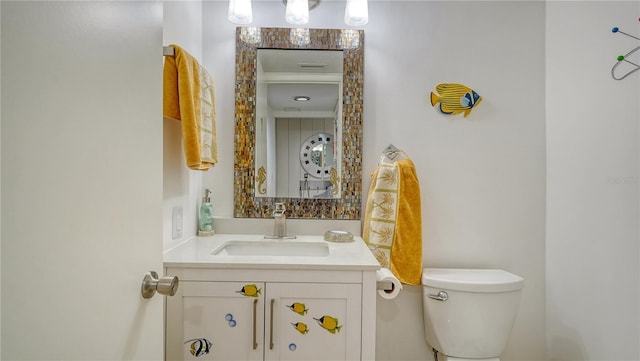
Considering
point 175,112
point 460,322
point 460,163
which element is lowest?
point 460,322

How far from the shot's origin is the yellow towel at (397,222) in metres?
1.44

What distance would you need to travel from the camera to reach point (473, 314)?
132 centimetres

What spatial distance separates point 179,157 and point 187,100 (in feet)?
0.97

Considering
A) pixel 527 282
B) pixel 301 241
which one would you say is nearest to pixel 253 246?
pixel 301 241

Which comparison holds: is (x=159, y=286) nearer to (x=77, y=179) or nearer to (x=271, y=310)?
(x=77, y=179)

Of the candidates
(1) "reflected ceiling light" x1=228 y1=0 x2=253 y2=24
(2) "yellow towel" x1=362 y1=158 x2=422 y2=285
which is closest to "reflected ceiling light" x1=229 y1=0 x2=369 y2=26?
(1) "reflected ceiling light" x1=228 y1=0 x2=253 y2=24

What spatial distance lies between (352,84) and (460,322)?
1.21 metres

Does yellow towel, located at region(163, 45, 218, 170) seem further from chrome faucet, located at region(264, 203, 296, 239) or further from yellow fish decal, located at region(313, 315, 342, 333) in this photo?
yellow fish decal, located at region(313, 315, 342, 333)

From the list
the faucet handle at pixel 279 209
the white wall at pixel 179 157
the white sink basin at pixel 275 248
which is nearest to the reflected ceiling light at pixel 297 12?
the white wall at pixel 179 157

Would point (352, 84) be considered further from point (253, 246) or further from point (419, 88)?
point (253, 246)

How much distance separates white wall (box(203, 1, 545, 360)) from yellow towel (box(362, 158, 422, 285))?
0.15 metres

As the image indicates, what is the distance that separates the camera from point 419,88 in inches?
63.6

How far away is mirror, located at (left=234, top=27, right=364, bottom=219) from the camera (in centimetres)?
160

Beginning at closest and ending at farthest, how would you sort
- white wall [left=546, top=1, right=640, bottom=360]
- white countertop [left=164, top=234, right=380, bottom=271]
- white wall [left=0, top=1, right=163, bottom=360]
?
white wall [left=0, top=1, right=163, bottom=360]
white countertop [left=164, top=234, right=380, bottom=271]
white wall [left=546, top=1, right=640, bottom=360]
